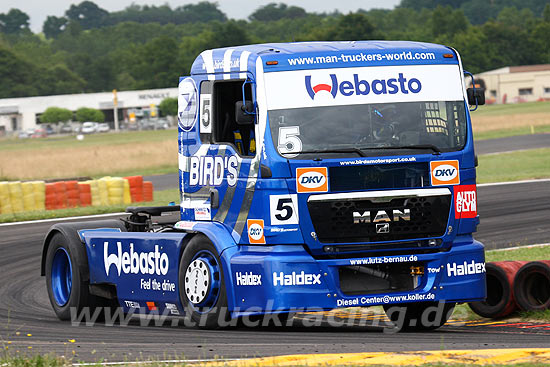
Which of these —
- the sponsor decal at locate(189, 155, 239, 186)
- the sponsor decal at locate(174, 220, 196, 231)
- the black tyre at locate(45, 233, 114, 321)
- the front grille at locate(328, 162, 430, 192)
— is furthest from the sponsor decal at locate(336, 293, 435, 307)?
the black tyre at locate(45, 233, 114, 321)

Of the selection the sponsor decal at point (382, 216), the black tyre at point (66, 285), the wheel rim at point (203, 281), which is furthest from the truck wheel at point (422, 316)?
the black tyre at point (66, 285)

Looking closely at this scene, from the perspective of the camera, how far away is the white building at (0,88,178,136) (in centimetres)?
12756

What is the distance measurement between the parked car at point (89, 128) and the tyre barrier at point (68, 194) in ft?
302

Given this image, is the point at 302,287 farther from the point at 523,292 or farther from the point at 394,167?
the point at 523,292

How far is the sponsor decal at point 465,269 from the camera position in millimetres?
9555

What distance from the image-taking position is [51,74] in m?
161

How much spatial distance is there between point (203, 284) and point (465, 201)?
264 cm

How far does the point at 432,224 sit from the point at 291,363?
2678 millimetres

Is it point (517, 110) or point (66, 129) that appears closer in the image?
point (517, 110)

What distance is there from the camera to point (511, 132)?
188 ft

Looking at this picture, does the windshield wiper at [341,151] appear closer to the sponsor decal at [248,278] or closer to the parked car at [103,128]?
the sponsor decal at [248,278]

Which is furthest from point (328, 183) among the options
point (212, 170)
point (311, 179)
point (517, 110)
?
point (517, 110)

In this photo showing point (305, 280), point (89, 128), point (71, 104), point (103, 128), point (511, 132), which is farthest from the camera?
point (71, 104)

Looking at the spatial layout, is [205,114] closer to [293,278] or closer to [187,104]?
[187,104]
